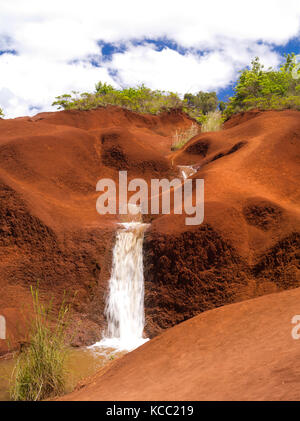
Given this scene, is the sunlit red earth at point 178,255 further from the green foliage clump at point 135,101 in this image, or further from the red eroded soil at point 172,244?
the green foliage clump at point 135,101

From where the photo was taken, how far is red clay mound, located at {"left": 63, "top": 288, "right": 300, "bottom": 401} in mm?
2154

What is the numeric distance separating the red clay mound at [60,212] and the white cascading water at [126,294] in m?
0.20

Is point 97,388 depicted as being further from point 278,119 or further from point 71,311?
point 278,119

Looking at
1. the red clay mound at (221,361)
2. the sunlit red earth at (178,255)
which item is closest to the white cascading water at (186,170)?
the sunlit red earth at (178,255)

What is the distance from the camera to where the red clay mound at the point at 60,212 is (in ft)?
23.5

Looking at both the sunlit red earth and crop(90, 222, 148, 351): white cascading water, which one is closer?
the sunlit red earth

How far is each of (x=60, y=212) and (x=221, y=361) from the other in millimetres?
6310

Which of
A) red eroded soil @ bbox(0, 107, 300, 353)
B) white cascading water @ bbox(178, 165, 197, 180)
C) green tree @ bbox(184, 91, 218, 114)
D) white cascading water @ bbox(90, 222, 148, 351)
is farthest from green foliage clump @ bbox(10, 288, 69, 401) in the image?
green tree @ bbox(184, 91, 218, 114)

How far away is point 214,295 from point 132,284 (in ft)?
5.64

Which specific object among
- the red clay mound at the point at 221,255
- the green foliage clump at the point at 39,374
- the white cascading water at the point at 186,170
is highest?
the white cascading water at the point at 186,170

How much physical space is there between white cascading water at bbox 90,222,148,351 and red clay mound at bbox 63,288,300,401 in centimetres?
270

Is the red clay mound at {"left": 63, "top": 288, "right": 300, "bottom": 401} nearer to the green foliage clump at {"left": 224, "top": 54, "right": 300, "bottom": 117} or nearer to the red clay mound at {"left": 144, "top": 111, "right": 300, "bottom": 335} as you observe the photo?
the red clay mound at {"left": 144, "top": 111, "right": 300, "bottom": 335}
